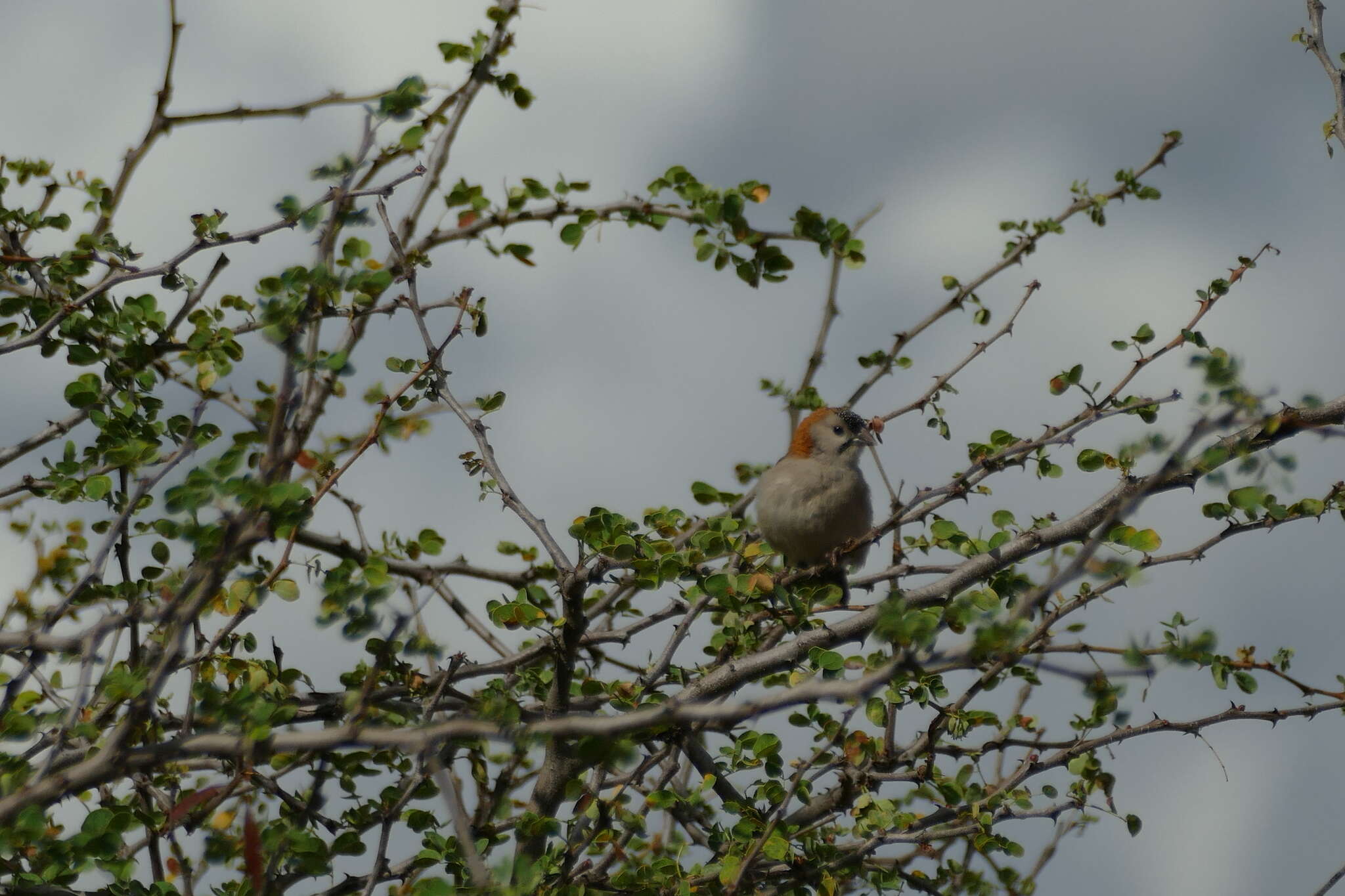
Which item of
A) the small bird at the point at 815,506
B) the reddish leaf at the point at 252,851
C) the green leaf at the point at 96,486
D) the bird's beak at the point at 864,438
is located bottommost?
the reddish leaf at the point at 252,851

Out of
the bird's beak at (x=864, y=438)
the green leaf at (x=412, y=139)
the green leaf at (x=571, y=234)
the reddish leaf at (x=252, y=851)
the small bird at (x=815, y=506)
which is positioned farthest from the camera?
the bird's beak at (x=864, y=438)

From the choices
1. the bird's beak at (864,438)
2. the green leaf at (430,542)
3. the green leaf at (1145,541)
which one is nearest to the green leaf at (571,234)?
the green leaf at (430,542)

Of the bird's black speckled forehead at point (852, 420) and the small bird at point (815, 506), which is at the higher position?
the bird's black speckled forehead at point (852, 420)

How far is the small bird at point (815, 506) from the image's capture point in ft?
22.8

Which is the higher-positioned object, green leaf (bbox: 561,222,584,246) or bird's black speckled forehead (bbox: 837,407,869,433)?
bird's black speckled forehead (bbox: 837,407,869,433)

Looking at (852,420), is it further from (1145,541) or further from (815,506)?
(1145,541)

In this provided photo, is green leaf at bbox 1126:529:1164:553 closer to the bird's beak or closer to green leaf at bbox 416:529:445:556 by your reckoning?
green leaf at bbox 416:529:445:556

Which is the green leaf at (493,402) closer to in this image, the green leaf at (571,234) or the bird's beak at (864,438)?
the green leaf at (571,234)

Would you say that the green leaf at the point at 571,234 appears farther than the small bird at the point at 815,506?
No

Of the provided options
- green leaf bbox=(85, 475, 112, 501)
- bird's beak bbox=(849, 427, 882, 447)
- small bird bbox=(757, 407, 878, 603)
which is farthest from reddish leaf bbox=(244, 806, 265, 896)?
bird's beak bbox=(849, 427, 882, 447)

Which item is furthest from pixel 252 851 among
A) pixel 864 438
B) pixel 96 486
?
pixel 864 438

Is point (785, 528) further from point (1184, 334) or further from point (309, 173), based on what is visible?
point (309, 173)

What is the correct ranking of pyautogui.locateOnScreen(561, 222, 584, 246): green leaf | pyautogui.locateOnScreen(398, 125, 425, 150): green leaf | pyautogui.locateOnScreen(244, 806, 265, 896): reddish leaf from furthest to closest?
pyautogui.locateOnScreen(561, 222, 584, 246): green leaf < pyautogui.locateOnScreen(398, 125, 425, 150): green leaf < pyautogui.locateOnScreen(244, 806, 265, 896): reddish leaf

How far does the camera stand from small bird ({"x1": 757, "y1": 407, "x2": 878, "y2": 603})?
694 cm
